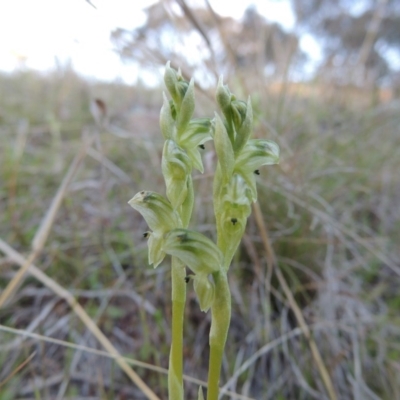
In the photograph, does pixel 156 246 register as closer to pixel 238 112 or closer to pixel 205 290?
pixel 205 290

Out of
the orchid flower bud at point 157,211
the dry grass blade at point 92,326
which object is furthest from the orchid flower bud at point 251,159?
the dry grass blade at point 92,326

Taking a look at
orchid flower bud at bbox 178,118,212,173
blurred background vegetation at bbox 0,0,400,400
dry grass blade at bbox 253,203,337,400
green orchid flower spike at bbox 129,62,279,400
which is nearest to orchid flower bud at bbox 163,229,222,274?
green orchid flower spike at bbox 129,62,279,400

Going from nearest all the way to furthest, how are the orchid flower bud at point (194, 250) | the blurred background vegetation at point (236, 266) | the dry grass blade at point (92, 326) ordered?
the orchid flower bud at point (194, 250), the dry grass blade at point (92, 326), the blurred background vegetation at point (236, 266)

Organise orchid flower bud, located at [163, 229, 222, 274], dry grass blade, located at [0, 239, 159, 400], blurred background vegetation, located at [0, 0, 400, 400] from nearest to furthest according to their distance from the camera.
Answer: orchid flower bud, located at [163, 229, 222, 274] → dry grass blade, located at [0, 239, 159, 400] → blurred background vegetation, located at [0, 0, 400, 400]

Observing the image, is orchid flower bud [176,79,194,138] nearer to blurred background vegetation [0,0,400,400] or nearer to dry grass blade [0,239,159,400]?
blurred background vegetation [0,0,400,400]

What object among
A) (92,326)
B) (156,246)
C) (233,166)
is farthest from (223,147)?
(92,326)

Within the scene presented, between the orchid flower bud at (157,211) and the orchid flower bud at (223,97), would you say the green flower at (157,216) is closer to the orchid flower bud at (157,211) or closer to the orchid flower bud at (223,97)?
the orchid flower bud at (157,211)
